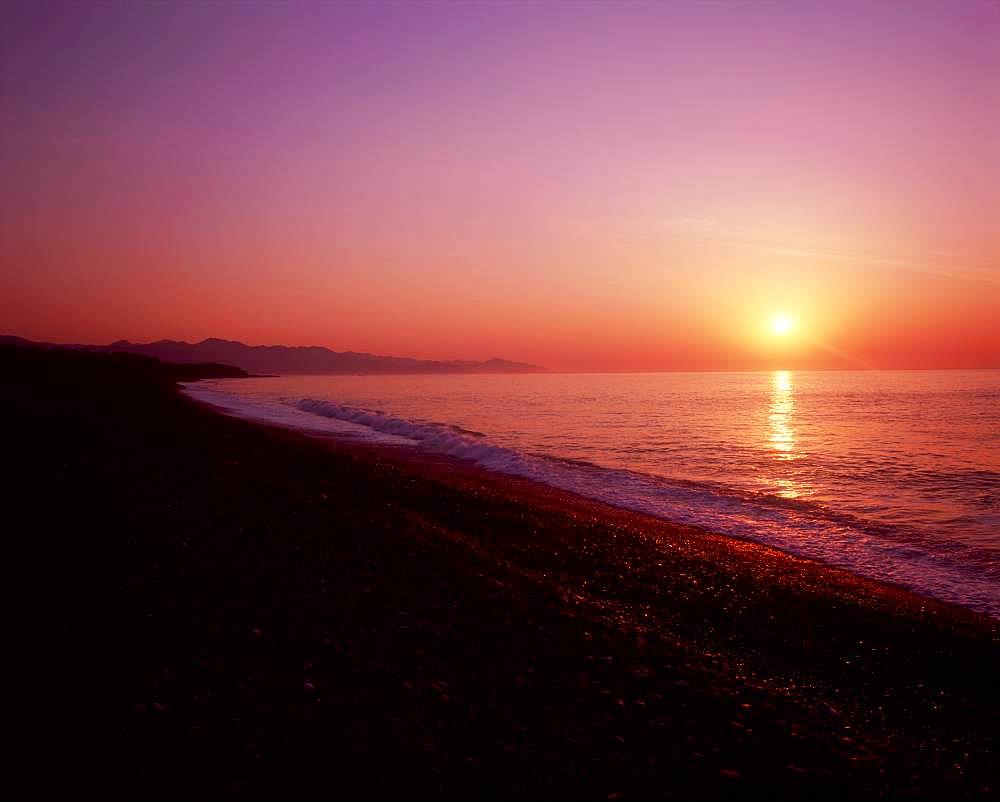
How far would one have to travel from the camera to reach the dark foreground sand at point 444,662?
4.87 meters

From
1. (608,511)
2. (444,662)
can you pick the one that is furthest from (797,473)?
(444,662)

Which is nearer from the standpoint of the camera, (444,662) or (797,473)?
(444,662)

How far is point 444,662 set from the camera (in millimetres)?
6555

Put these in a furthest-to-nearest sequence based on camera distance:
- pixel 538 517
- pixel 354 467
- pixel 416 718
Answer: pixel 354 467 < pixel 538 517 < pixel 416 718

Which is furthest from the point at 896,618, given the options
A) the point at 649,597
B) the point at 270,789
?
the point at 270,789

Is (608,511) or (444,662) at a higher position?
(444,662)

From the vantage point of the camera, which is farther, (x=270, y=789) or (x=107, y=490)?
(x=107, y=490)

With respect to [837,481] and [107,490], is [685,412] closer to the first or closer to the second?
[837,481]

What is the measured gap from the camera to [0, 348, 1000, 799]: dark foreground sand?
4867mm

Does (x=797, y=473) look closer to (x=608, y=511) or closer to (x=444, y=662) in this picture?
(x=608, y=511)

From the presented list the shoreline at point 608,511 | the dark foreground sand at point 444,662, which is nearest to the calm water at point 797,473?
the shoreline at point 608,511

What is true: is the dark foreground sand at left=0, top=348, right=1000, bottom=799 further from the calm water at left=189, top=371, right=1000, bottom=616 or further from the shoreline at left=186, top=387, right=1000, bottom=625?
the calm water at left=189, top=371, right=1000, bottom=616

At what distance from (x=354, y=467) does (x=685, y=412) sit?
59.3m

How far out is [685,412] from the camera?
71125mm
